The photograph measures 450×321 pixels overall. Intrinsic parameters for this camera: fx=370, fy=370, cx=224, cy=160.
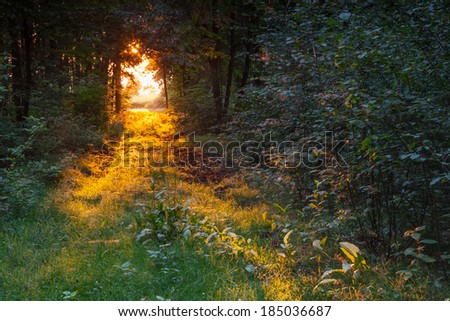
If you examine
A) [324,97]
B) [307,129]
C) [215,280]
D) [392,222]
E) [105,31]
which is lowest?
[215,280]

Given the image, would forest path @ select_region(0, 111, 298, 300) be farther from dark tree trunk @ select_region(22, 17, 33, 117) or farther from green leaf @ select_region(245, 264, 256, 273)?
dark tree trunk @ select_region(22, 17, 33, 117)

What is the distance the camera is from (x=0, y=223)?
586 centimetres

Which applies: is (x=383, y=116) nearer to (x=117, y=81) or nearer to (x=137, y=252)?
(x=137, y=252)

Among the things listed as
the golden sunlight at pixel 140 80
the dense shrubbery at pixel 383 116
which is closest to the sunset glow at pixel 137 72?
the golden sunlight at pixel 140 80

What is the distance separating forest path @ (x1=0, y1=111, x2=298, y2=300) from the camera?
3.97 metres

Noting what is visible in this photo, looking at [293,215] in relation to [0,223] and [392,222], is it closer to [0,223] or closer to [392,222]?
[392,222]

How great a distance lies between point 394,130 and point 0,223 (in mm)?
5820

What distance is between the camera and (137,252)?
489cm

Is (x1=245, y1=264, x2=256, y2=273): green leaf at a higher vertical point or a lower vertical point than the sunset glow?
lower

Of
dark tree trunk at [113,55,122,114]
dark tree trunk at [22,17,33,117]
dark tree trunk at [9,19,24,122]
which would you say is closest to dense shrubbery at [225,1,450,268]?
dark tree trunk at [22,17,33,117]
